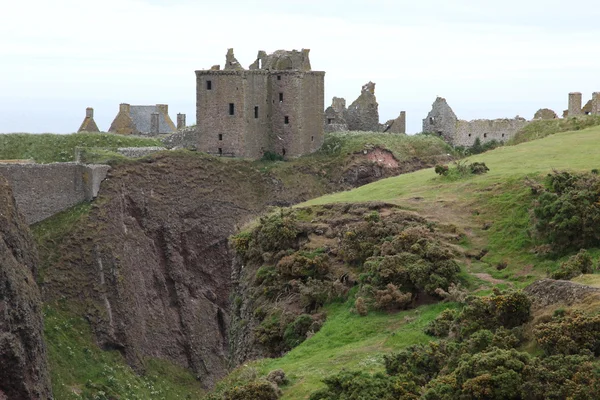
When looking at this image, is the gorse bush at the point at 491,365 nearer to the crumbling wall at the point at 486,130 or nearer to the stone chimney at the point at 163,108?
the crumbling wall at the point at 486,130

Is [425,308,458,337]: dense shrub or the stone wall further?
the stone wall

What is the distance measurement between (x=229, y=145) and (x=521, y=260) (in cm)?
3754

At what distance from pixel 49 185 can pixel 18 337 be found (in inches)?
559

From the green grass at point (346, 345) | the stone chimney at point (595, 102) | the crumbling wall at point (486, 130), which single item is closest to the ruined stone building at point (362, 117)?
the crumbling wall at point (486, 130)

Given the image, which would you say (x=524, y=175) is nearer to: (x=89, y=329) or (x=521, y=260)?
(x=521, y=260)

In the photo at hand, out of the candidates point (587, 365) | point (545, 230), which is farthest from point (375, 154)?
point (587, 365)

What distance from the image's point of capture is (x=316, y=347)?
1286 inches

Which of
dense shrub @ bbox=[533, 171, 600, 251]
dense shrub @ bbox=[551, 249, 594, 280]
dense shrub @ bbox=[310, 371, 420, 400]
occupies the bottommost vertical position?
dense shrub @ bbox=[310, 371, 420, 400]

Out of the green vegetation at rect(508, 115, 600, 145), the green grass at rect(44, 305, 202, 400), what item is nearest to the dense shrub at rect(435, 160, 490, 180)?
the green vegetation at rect(508, 115, 600, 145)

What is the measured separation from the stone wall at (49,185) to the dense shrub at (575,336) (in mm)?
39121

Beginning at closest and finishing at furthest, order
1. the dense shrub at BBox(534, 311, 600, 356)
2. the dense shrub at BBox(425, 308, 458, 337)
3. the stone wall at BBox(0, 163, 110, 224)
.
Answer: the dense shrub at BBox(534, 311, 600, 356), the dense shrub at BBox(425, 308, 458, 337), the stone wall at BBox(0, 163, 110, 224)

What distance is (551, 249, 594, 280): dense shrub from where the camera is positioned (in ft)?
101

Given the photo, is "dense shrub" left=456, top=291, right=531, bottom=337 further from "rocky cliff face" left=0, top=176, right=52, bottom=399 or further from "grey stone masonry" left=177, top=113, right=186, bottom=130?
"grey stone masonry" left=177, top=113, right=186, bottom=130

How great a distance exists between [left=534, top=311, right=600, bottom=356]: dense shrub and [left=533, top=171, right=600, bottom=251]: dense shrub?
10404 mm
